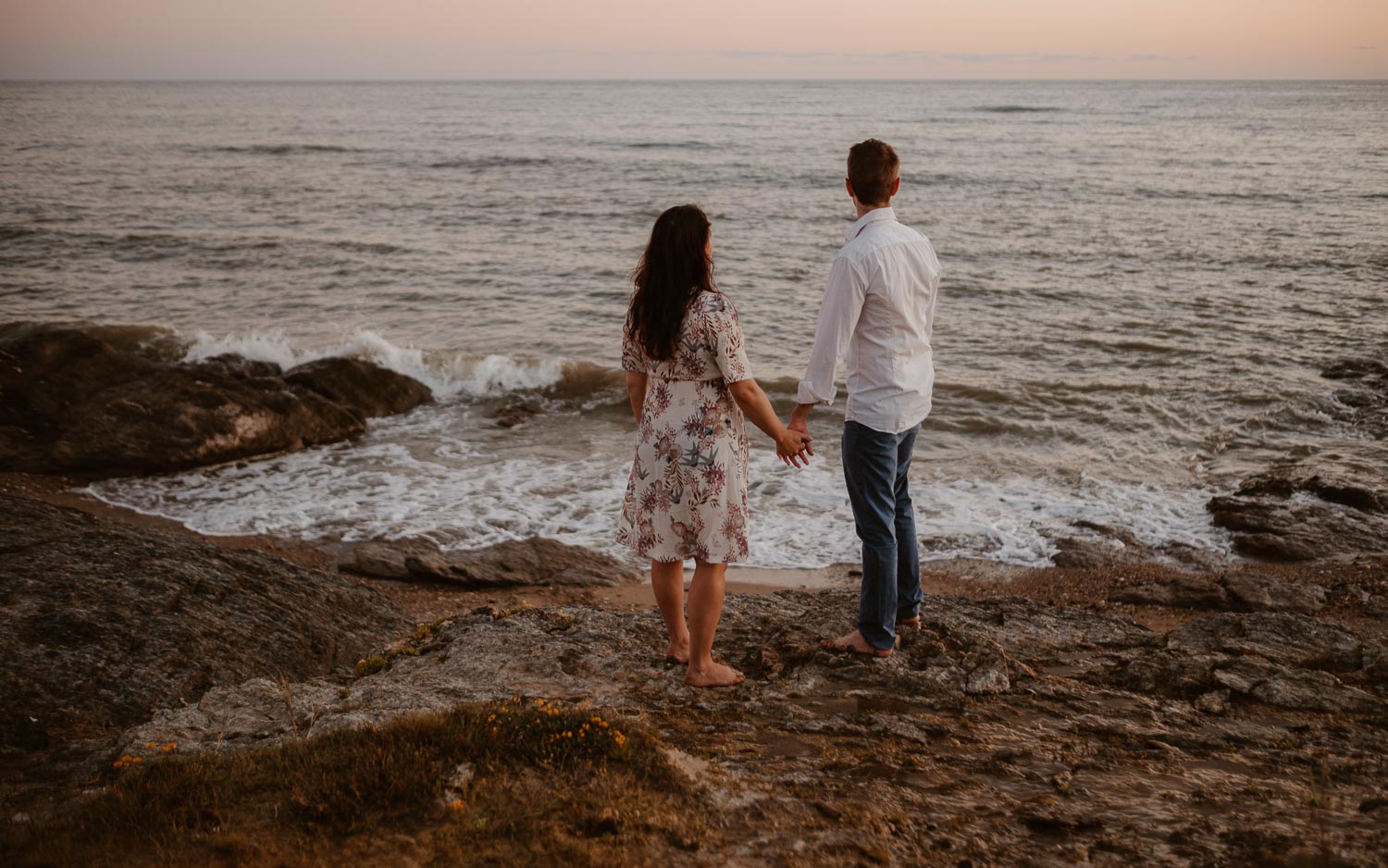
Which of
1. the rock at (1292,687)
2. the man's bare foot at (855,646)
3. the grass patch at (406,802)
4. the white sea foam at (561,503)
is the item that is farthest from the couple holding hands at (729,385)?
the white sea foam at (561,503)

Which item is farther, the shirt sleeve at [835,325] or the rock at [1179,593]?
the rock at [1179,593]

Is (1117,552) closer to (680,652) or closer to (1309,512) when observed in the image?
(1309,512)

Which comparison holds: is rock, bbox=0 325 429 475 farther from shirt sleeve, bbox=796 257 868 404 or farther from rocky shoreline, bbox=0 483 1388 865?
shirt sleeve, bbox=796 257 868 404

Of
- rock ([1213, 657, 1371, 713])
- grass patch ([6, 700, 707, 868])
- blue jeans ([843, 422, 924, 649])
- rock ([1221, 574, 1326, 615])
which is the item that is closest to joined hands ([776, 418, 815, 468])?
blue jeans ([843, 422, 924, 649])

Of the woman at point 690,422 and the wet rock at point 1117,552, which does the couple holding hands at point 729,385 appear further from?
the wet rock at point 1117,552

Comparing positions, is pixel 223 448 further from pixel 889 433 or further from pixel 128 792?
pixel 889 433

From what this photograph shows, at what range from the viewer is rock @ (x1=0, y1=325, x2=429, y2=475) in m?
10.3

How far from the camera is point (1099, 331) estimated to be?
16297mm

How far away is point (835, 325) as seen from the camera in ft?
13.4

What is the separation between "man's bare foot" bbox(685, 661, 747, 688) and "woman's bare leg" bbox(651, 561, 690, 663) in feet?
0.81

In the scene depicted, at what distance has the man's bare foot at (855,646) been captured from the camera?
4664 mm

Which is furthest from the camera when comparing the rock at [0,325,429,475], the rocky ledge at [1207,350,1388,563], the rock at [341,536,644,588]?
the rock at [0,325,429,475]

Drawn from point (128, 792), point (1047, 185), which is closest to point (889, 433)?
point (128, 792)

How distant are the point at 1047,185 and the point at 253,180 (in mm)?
30607
